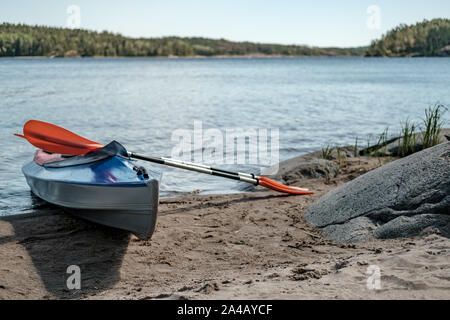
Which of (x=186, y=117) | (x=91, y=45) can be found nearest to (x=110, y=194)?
(x=186, y=117)

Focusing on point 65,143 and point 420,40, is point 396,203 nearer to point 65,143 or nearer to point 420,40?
point 65,143

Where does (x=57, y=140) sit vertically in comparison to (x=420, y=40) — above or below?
below

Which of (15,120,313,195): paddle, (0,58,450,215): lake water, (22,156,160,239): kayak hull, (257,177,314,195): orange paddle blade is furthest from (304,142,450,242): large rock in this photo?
(0,58,450,215): lake water

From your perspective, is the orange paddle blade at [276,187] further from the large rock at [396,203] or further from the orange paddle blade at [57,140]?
the orange paddle blade at [57,140]

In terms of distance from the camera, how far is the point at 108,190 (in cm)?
550

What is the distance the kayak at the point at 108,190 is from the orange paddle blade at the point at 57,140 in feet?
0.97

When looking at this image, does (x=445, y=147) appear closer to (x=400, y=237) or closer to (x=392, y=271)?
(x=400, y=237)

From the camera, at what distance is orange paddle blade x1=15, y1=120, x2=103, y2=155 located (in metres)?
6.89

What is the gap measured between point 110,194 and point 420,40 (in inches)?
4084

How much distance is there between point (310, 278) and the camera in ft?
13.3

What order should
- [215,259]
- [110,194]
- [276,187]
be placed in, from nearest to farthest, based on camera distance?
[215,259] < [110,194] < [276,187]

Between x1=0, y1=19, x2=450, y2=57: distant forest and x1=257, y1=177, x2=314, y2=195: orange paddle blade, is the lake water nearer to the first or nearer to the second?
x1=257, y1=177, x2=314, y2=195: orange paddle blade

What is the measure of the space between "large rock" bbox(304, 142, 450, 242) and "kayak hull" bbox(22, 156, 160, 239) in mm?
2338
